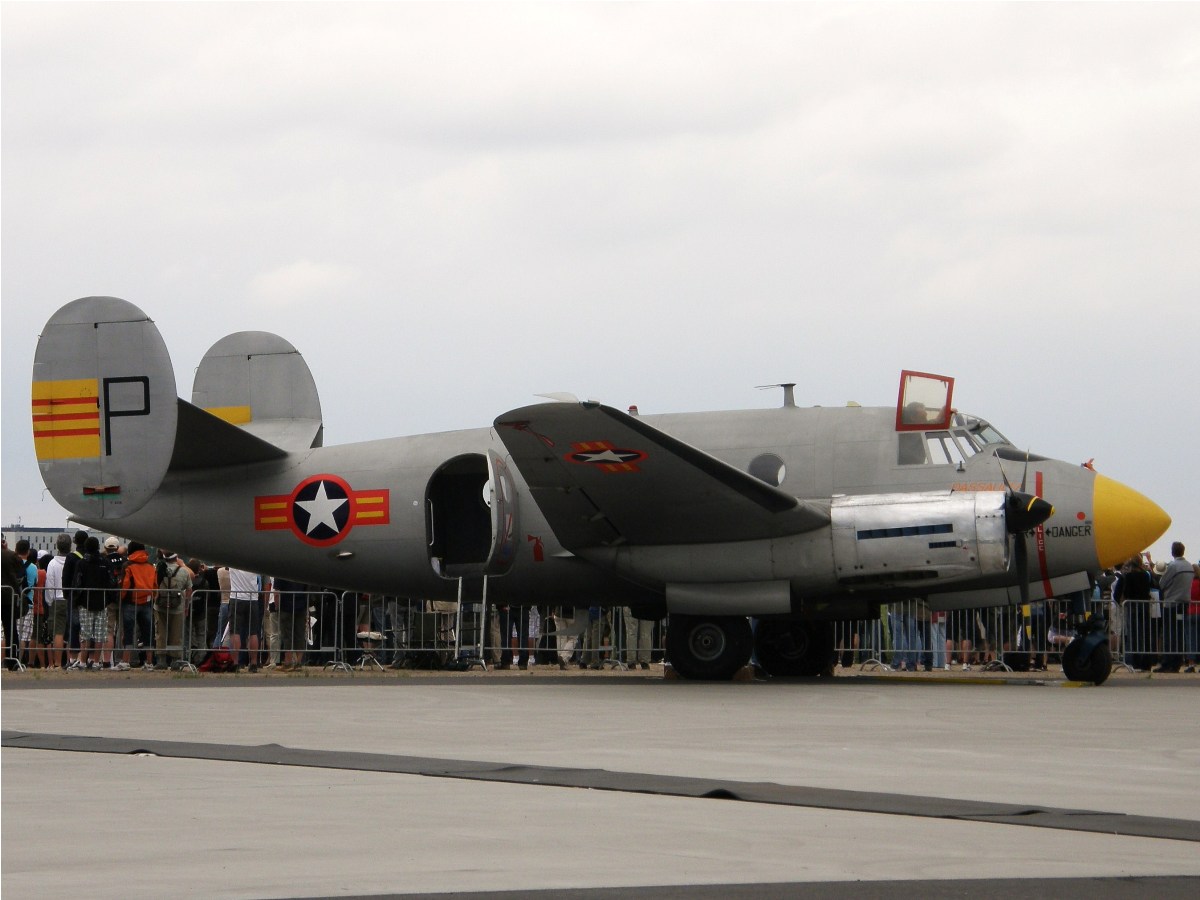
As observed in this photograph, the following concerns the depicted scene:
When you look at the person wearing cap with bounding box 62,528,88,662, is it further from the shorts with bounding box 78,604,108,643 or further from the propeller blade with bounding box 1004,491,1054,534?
the propeller blade with bounding box 1004,491,1054,534

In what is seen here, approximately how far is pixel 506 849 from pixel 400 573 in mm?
14325

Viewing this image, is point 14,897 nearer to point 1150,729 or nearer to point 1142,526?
point 1150,729

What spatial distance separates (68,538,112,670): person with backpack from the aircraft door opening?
4830 mm

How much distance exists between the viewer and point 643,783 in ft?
25.5

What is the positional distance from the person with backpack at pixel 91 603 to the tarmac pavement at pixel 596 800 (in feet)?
24.4

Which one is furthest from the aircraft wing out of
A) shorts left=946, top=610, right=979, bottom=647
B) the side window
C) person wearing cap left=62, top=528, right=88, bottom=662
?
shorts left=946, top=610, right=979, bottom=647

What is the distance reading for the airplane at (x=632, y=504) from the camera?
16.7m

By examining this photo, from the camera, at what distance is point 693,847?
5.83m

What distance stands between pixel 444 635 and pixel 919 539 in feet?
35.7

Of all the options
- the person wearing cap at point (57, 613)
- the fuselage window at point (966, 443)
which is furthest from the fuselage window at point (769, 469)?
the person wearing cap at point (57, 613)

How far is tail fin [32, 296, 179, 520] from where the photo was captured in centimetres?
1889

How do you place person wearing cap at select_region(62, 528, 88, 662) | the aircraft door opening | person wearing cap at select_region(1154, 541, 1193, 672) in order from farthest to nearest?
person wearing cap at select_region(1154, 541, 1193, 672), person wearing cap at select_region(62, 528, 88, 662), the aircraft door opening

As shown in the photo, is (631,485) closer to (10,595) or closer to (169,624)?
(169,624)

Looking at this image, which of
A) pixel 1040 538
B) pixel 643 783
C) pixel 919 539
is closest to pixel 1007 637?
pixel 1040 538
